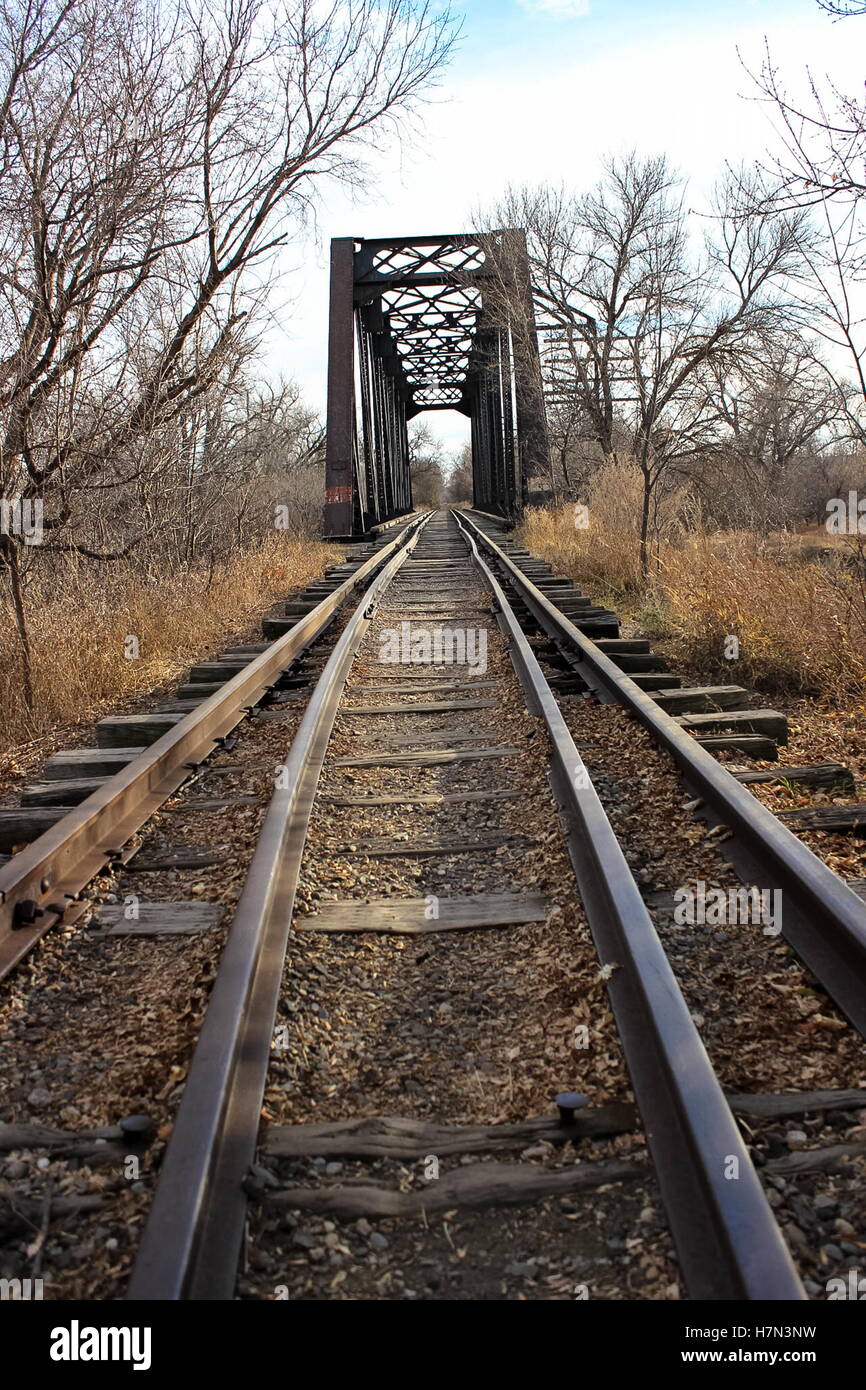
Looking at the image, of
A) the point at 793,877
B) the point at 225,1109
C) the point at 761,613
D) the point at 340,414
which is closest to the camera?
the point at 225,1109

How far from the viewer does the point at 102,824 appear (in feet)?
11.5

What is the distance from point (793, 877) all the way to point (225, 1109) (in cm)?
167

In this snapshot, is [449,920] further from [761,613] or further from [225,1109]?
[761,613]

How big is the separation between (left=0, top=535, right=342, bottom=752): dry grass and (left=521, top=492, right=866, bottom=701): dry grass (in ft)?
11.8

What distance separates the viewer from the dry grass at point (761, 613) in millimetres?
5543

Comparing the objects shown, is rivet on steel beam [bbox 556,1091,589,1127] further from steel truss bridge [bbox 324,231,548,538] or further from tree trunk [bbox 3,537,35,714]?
steel truss bridge [bbox 324,231,548,538]

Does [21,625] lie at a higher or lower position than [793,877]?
higher

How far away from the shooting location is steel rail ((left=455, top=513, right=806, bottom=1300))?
4.85 ft

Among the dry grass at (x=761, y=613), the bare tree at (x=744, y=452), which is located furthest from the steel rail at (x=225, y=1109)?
the bare tree at (x=744, y=452)

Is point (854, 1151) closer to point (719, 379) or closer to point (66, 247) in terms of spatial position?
point (66, 247)

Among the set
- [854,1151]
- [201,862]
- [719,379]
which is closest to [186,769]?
[201,862]
